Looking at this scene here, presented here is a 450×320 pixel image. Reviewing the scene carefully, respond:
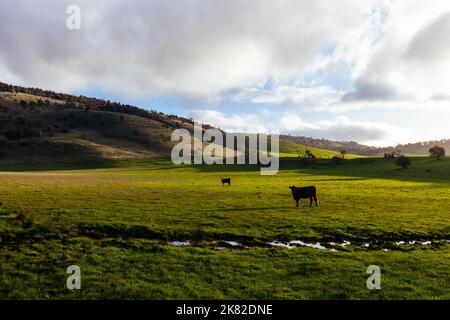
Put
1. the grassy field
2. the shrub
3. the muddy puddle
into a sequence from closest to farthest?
the grassy field → the muddy puddle → the shrub

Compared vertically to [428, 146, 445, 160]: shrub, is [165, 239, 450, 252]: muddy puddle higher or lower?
lower

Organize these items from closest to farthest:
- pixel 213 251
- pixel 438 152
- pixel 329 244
Result: 1. pixel 213 251
2. pixel 329 244
3. pixel 438 152

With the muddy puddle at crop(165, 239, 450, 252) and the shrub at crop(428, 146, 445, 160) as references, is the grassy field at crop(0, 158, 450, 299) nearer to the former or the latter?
the muddy puddle at crop(165, 239, 450, 252)

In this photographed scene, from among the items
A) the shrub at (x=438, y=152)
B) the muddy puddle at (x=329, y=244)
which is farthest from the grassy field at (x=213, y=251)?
the shrub at (x=438, y=152)

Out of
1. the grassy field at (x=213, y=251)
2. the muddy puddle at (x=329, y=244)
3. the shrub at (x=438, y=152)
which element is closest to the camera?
the grassy field at (x=213, y=251)

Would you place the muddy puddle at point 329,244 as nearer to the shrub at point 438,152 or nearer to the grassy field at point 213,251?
the grassy field at point 213,251

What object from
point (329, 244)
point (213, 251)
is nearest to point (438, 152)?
point (329, 244)

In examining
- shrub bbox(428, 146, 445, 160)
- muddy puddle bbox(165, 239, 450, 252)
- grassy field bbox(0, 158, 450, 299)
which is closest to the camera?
grassy field bbox(0, 158, 450, 299)

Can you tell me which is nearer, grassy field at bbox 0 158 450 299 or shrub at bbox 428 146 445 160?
grassy field at bbox 0 158 450 299

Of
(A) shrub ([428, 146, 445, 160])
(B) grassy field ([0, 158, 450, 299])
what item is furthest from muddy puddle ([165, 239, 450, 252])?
(A) shrub ([428, 146, 445, 160])

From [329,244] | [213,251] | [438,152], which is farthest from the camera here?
[438,152]

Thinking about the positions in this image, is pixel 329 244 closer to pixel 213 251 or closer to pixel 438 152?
pixel 213 251
